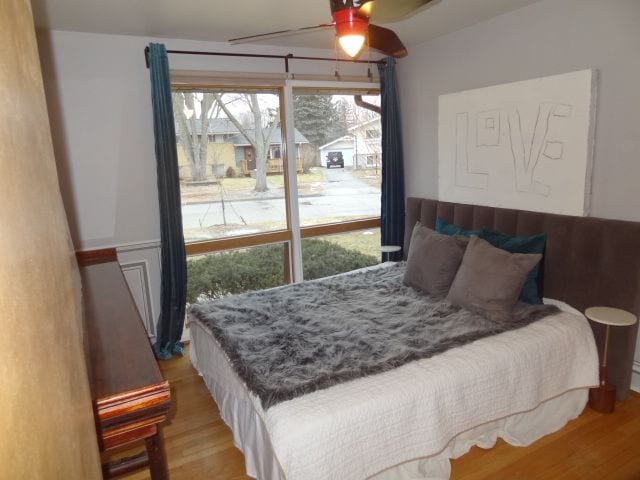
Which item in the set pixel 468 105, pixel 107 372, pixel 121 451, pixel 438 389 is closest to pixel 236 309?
pixel 121 451

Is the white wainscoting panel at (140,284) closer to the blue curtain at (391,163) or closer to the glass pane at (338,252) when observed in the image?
the glass pane at (338,252)

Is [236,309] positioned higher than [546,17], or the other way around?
[546,17]

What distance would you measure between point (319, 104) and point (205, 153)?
4.08 feet

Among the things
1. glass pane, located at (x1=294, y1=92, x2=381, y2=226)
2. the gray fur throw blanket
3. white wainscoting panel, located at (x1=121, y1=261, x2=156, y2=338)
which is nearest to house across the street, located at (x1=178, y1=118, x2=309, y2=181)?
glass pane, located at (x1=294, y1=92, x2=381, y2=226)

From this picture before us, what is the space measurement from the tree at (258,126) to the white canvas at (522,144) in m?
1.56

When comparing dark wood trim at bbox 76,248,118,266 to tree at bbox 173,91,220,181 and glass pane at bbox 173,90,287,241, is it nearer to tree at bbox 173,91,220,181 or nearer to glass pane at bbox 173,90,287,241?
glass pane at bbox 173,90,287,241

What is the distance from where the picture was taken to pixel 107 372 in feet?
3.76

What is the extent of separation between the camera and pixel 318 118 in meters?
4.32

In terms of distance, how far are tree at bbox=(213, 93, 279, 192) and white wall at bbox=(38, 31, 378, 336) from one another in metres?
0.29

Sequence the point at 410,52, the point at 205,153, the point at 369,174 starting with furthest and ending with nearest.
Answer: the point at 369,174
the point at 410,52
the point at 205,153

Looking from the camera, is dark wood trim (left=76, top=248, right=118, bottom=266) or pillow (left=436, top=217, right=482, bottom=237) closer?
dark wood trim (left=76, top=248, right=118, bottom=266)

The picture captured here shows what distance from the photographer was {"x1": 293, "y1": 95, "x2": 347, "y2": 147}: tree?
422 cm

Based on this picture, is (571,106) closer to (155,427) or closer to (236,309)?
(236,309)

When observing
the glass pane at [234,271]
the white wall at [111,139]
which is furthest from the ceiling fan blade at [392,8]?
the glass pane at [234,271]
